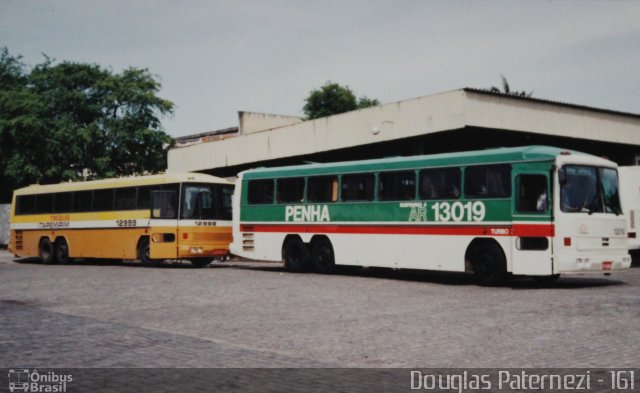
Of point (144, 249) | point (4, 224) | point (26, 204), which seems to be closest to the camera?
point (144, 249)

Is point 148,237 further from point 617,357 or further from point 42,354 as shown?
point 617,357

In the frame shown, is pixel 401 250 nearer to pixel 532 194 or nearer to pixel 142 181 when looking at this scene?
pixel 532 194

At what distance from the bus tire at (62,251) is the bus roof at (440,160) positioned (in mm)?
9367

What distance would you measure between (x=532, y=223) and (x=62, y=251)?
19135mm

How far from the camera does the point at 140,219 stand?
2466 cm

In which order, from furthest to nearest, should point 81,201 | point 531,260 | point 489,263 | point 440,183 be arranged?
point 81,201
point 440,183
point 489,263
point 531,260

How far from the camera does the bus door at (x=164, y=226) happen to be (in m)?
23.6

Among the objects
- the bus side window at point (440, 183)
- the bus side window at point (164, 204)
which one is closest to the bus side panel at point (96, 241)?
the bus side window at point (164, 204)

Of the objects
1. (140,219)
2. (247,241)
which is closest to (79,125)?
(140,219)

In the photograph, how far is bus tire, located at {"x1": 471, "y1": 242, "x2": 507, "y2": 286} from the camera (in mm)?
16516

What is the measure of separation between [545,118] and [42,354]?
999 inches

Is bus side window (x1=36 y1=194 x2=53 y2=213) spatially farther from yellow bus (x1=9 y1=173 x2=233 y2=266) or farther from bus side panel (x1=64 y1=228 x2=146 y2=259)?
bus side panel (x1=64 y1=228 x2=146 y2=259)

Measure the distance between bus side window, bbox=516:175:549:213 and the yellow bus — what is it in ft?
36.4

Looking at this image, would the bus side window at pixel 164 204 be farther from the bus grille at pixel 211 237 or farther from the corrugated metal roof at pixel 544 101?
the corrugated metal roof at pixel 544 101
